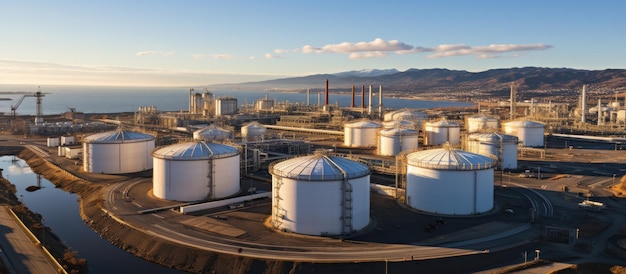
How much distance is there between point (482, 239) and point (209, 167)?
2347 centimetres

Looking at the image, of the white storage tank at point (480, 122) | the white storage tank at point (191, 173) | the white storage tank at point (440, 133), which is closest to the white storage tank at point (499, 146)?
the white storage tank at point (440, 133)

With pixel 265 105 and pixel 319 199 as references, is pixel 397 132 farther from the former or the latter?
pixel 265 105

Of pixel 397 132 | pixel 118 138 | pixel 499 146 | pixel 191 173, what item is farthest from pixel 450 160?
pixel 118 138

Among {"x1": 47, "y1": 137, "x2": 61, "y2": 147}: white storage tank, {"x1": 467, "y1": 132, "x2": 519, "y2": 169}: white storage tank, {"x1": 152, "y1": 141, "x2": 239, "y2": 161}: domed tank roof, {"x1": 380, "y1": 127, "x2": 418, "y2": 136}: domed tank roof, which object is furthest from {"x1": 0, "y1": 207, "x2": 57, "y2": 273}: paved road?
{"x1": 467, "y1": 132, "x2": 519, "y2": 169}: white storage tank

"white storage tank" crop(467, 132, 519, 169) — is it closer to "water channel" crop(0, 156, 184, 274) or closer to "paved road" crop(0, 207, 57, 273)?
"water channel" crop(0, 156, 184, 274)

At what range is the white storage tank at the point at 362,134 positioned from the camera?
81.4 metres

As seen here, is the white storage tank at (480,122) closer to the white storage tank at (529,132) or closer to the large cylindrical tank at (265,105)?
the white storage tank at (529,132)

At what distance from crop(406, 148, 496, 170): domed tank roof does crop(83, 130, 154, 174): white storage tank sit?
109ft

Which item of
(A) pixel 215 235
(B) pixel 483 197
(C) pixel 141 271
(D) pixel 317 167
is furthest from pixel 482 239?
(C) pixel 141 271

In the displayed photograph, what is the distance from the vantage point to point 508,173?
57625 millimetres

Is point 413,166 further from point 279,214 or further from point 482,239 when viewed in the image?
point 279,214

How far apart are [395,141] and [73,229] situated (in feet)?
147

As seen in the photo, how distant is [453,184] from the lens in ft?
124

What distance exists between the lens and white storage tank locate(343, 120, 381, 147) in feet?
267
